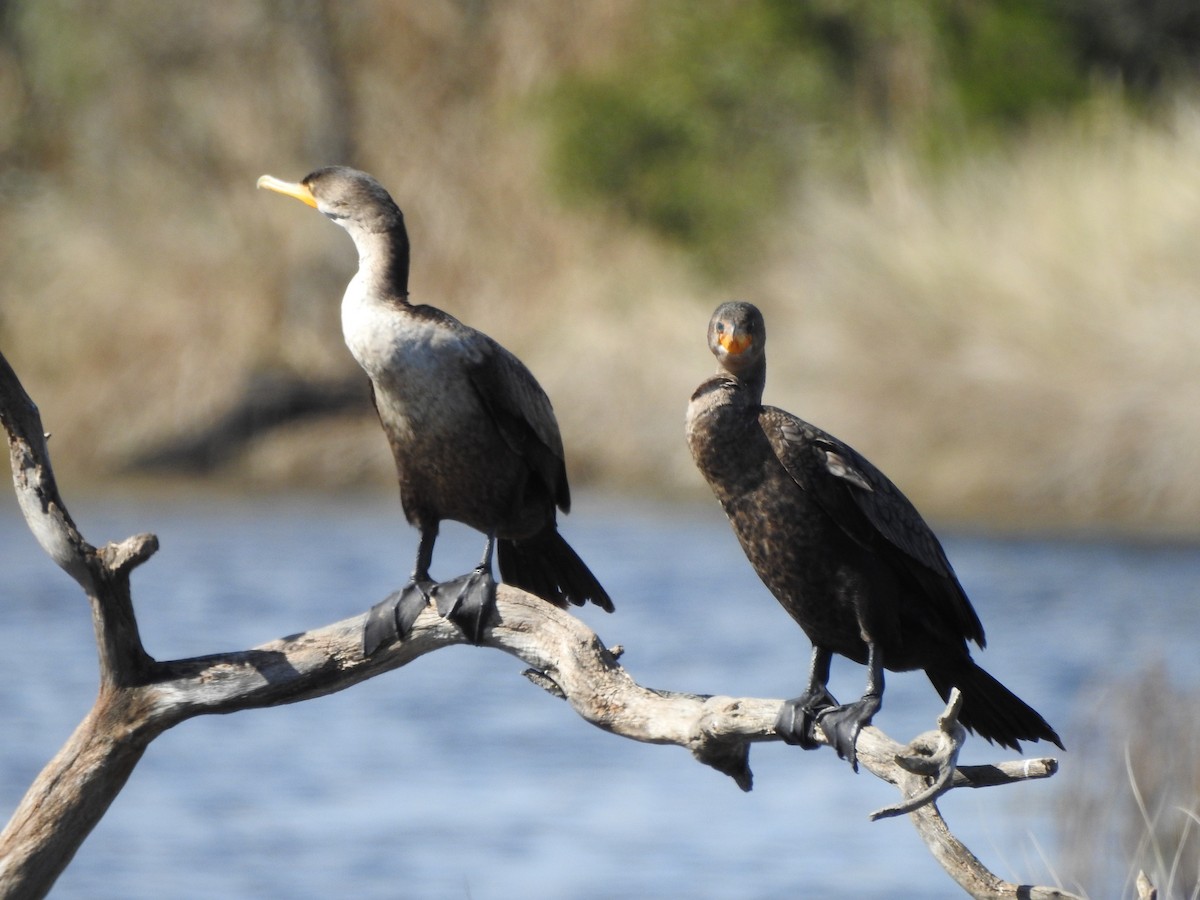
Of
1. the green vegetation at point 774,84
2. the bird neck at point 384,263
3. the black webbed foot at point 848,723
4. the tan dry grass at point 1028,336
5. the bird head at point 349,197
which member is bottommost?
the black webbed foot at point 848,723

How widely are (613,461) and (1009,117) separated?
14.6ft

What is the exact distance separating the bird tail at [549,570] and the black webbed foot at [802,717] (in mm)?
783

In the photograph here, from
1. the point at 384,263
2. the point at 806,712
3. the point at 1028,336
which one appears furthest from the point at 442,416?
the point at 1028,336

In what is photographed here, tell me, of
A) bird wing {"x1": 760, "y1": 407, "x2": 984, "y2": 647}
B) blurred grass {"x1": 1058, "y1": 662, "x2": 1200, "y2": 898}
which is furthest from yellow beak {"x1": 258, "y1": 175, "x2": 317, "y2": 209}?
blurred grass {"x1": 1058, "y1": 662, "x2": 1200, "y2": 898}

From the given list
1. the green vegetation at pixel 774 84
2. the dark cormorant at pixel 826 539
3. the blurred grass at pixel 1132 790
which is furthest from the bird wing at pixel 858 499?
the green vegetation at pixel 774 84

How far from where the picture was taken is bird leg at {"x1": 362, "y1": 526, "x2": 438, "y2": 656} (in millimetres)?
3945

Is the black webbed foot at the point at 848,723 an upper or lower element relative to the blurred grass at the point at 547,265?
lower

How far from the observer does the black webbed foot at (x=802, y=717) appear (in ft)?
11.8

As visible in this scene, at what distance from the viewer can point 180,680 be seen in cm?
394

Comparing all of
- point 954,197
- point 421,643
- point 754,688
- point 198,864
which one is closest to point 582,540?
point 954,197

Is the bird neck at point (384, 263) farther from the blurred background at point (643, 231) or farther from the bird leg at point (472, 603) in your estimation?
the blurred background at point (643, 231)

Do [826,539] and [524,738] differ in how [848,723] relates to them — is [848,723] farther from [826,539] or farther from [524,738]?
[524,738]

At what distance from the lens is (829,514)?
385 centimetres

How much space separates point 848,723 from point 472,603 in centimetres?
81
